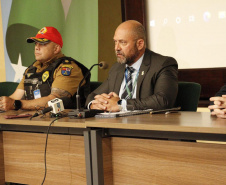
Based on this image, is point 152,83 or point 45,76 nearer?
point 152,83

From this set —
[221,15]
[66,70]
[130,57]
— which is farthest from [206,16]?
[66,70]

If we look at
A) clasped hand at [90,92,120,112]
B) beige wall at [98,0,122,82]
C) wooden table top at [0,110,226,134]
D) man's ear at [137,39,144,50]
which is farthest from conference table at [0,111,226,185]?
beige wall at [98,0,122,82]

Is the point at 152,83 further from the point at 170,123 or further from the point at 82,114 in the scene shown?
the point at 170,123

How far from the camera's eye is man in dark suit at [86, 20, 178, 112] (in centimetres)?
265

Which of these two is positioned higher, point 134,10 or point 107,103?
point 134,10

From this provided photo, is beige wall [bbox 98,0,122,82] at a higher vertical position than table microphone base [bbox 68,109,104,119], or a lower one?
higher

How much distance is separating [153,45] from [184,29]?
1.21ft

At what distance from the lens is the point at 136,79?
3.01 m

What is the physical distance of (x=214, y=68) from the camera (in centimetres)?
368

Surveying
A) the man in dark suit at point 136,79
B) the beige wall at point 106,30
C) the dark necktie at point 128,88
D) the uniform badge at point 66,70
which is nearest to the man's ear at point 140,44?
the man in dark suit at point 136,79

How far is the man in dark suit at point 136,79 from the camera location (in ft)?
8.71

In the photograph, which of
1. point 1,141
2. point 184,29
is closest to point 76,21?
point 184,29

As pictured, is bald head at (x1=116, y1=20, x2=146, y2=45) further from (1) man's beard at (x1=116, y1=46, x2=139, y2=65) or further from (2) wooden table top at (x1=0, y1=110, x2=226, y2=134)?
(2) wooden table top at (x1=0, y1=110, x2=226, y2=134)

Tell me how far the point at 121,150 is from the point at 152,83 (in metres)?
0.89
